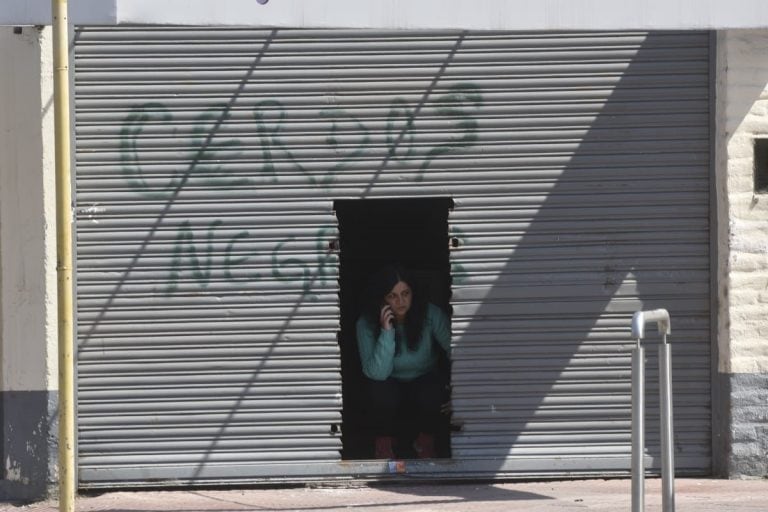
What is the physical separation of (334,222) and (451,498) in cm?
183

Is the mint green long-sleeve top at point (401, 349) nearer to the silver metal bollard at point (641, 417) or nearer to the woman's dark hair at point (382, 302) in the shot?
the woman's dark hair at point (382, 302)

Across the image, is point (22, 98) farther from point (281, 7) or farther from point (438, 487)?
point (438, 487)

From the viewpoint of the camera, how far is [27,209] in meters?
7.79

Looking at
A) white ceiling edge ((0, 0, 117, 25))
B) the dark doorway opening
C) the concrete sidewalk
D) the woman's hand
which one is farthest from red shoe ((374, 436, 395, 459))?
white ceiling edge ((0, 0, 117, 25))

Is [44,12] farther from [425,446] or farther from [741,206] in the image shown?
[741,206]

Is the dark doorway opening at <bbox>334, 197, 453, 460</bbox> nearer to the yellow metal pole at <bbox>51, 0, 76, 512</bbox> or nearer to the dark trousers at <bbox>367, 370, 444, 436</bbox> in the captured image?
the dark trousers at <bbox>367, 370, 444, 436</bbox>

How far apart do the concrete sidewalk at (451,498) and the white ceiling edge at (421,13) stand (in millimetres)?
2766

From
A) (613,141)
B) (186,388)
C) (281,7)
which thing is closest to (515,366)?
(613,141)

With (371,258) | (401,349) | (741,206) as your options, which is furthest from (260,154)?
(741,206)

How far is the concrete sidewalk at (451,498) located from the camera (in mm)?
7488

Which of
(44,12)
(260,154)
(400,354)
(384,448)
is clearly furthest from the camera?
(400,354)

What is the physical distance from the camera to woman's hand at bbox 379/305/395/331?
8.46 metres

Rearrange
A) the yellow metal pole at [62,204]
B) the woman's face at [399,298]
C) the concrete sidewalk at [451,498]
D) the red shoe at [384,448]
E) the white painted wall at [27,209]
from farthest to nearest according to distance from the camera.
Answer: the woman's face at [399,298], the red shoe at [384,448], the white painted wall at [27,209], the concrete sidewalk at [451,498], the yellow metal pole at [62,204]

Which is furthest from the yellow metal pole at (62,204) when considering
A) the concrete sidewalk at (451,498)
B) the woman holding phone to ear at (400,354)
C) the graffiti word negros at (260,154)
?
the woman holding phone to ear at (400,354)
